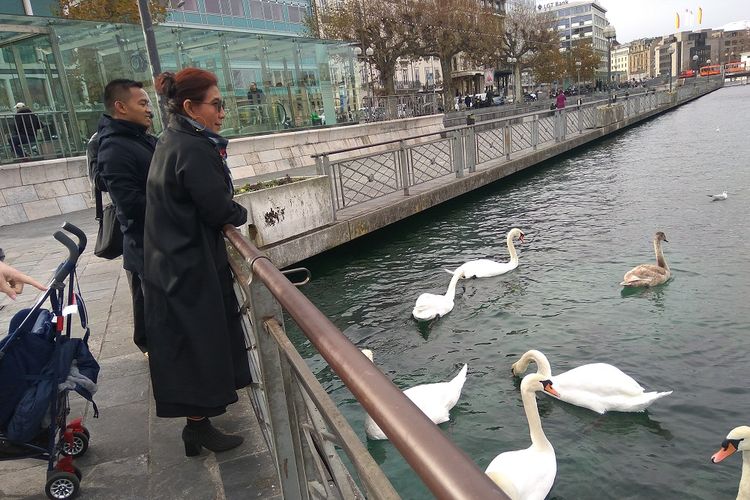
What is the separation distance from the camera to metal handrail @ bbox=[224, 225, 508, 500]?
732mm

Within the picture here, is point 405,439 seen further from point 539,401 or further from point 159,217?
point 539,401

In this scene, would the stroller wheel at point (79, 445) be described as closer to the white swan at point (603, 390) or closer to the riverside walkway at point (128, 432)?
the riverside walkway at point (128, 432)

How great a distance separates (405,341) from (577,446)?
2.57 m

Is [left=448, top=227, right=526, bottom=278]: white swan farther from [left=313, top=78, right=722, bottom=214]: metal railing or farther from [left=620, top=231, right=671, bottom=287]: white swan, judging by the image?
[left=313, top=78, right=722, bottom=214]: metal railing

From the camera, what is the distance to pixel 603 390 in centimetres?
480

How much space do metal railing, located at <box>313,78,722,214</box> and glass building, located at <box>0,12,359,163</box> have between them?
430 centimetres

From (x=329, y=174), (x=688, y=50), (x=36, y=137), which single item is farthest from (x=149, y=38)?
(x=688, y=50)

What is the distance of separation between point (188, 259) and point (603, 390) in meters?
3.85

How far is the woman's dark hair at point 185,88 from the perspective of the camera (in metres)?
2.58

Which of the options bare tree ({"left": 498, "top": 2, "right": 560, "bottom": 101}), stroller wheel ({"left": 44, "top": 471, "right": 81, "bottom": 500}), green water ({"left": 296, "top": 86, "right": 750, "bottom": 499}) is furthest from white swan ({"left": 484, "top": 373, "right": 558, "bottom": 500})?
bare tree ({"left": 498, "top": 2, "right": 560, "bottom": 101})

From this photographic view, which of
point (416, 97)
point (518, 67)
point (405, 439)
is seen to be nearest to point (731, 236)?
point (405, 439)

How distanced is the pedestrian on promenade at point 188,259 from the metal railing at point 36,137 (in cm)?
1254

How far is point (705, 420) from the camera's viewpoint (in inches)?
182

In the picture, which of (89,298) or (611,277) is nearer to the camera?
(89,298)
